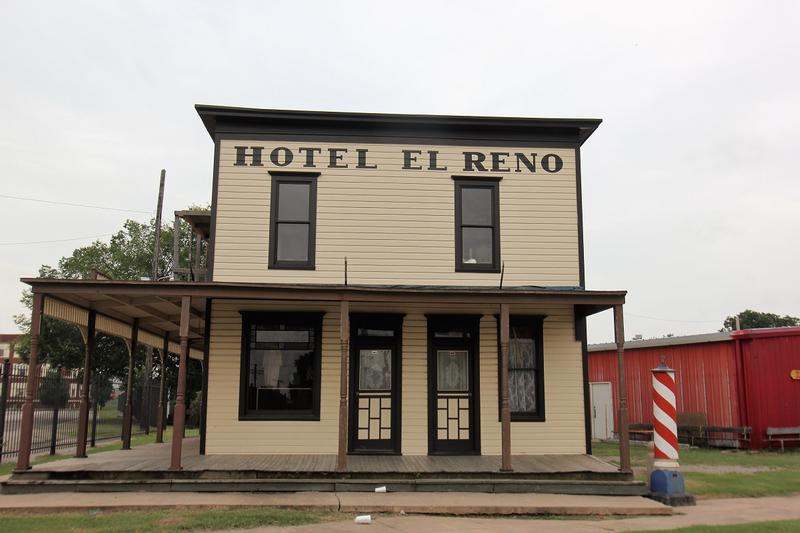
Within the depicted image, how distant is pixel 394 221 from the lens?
42.9ft

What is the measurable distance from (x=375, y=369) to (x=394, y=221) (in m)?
2.77

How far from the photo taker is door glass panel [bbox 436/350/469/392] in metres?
12.8

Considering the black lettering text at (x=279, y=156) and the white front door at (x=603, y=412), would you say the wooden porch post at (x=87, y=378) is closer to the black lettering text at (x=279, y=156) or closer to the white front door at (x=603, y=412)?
the black lettering text at (x=279, y=156)

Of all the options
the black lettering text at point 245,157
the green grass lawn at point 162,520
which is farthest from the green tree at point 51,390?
the green grass lawn at point 162,520

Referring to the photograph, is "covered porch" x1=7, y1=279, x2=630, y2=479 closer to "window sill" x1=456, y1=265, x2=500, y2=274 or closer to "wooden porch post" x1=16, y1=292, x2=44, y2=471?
"wooden porch post" x1=16, y1=292, x2=44, y2=471

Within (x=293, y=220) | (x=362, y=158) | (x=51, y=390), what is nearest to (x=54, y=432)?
(x=51, y=390)

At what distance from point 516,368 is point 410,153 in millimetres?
4520

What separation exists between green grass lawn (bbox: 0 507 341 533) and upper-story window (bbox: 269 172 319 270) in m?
5.02

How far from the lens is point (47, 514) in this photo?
347 inches

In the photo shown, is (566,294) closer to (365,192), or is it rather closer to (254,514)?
(365,192)

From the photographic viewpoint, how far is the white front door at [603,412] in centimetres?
2067

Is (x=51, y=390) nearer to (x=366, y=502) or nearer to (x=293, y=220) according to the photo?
(x=293, y=220)

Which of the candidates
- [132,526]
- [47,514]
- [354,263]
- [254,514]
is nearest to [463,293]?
[354,263]

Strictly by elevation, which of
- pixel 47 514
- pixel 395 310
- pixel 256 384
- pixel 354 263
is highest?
pixel 354 263
